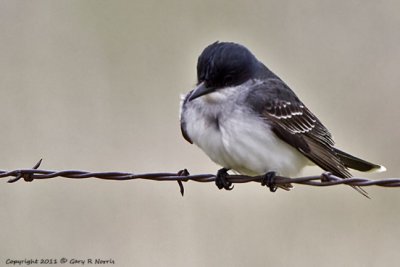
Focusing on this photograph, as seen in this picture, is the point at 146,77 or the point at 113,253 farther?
the point at 146,77

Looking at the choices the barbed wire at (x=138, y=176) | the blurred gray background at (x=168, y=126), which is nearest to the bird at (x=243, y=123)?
the barbed wire at (x=138, y=176)

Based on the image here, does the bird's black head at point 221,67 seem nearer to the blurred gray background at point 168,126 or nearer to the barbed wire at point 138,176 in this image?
the barbed wire at point 138,176

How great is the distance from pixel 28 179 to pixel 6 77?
4.12 meters

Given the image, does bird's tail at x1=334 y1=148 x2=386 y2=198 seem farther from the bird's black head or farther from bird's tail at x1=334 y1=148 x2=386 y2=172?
the bird's black head

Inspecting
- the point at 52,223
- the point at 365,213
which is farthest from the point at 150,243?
the point at 365,213

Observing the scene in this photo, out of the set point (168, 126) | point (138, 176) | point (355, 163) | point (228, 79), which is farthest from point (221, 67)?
point (168, 126)

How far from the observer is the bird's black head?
7.01 metres

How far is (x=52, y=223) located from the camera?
29.0 ft

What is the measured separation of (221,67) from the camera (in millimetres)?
7059

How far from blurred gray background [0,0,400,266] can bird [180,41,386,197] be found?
1.15 meters

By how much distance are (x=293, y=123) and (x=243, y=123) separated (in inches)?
24.3

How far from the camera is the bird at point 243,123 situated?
692 cm

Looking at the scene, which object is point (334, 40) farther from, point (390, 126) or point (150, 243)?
point (150, 243)

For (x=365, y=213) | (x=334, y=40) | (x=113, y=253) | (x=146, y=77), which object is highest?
(x=334, y=40)
